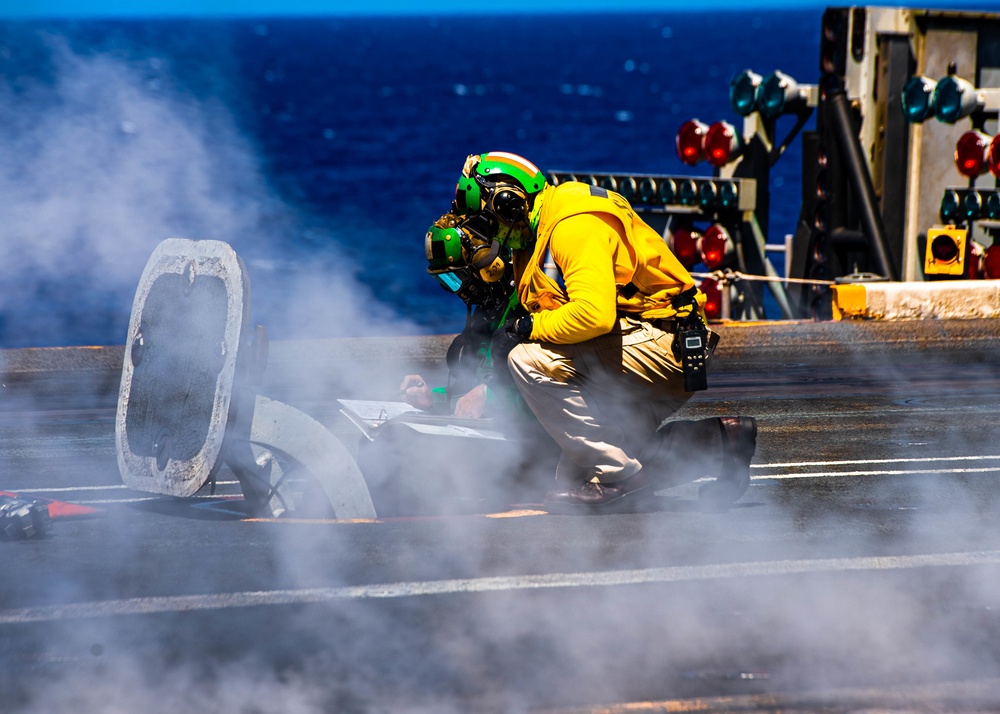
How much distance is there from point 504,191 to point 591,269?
0.55 meters

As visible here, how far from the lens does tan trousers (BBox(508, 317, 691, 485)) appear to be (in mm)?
5137

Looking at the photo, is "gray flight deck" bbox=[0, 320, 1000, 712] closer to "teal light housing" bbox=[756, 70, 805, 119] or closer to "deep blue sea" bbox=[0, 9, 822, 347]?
"deep blue sea" bbox=[0, 9, 822, 347]

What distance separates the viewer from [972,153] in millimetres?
11023

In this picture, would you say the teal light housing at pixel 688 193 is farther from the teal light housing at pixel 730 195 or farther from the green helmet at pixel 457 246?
the green helmet at pixel 457 246

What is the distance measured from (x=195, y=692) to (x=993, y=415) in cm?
521

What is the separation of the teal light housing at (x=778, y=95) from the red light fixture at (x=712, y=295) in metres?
1.84

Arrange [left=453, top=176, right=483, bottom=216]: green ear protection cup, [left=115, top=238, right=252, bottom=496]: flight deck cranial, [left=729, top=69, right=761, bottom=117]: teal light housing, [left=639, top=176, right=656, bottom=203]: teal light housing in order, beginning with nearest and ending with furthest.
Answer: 1. [left=115, top=238, right=252, bottom=496]: flight deck cranial
2. [left=453, top=176, right=483, bottom=216]: green ear protection cup
3. [left=639, top=176, right=656, bottom=203]: teal light housing
4. [left=729, top=69, right=761, bottom=117]: teal light housing

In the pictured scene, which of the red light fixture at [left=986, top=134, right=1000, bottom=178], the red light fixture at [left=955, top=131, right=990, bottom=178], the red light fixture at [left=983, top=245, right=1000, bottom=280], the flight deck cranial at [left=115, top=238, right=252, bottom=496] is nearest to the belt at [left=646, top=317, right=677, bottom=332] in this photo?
the flight deck cranial at [left=115, top=238, right=252, bottom=496]

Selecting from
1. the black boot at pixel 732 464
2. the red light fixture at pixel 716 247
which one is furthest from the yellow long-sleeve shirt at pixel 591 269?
the red light fixture at pixel 716 247

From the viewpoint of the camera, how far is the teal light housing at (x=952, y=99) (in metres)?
10.9

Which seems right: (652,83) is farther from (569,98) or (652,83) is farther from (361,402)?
(361,402)

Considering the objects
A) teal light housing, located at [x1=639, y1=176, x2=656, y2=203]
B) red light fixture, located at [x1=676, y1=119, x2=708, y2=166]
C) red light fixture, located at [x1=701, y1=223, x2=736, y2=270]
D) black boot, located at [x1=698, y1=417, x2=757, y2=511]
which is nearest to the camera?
black boot, located at [x1=698, y1=417, x2=757, y2=511]

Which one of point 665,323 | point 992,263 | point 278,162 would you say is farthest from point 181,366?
point 278,162

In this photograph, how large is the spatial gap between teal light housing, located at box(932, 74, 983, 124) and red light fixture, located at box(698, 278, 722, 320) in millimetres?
2558
